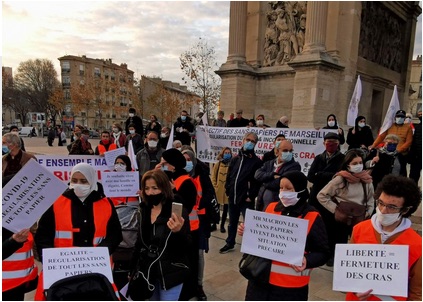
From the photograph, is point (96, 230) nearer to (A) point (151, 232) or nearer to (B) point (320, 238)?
(A) point (151, 232)

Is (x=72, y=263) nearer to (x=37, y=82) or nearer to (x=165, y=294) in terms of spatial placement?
(x=165, y=294)

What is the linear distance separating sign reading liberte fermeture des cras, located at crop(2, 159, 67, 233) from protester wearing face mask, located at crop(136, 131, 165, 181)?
371 cm

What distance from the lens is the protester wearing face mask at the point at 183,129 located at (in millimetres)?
10008

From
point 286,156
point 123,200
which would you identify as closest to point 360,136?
point 286,156

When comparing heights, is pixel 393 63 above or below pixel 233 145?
above

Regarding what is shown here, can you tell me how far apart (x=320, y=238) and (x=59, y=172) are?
16.2 ft

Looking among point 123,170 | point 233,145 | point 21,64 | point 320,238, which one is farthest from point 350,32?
point 21,64

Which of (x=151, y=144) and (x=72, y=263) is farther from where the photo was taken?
(x=151, y=144)

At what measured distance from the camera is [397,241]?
2.26 m

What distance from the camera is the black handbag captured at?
8.89 ft

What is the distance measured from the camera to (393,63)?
18.1 m

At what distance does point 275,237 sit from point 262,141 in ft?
17.6

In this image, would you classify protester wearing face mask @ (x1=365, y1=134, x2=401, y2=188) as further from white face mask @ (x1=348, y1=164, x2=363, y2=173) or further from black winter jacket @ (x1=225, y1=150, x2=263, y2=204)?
black winter jacket @ (x1=225, y1=150, x2=263, y2=204)

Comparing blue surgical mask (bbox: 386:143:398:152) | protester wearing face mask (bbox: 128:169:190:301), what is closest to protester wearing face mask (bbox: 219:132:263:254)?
blue surgical mask (bbox: 386:143:398:152)
